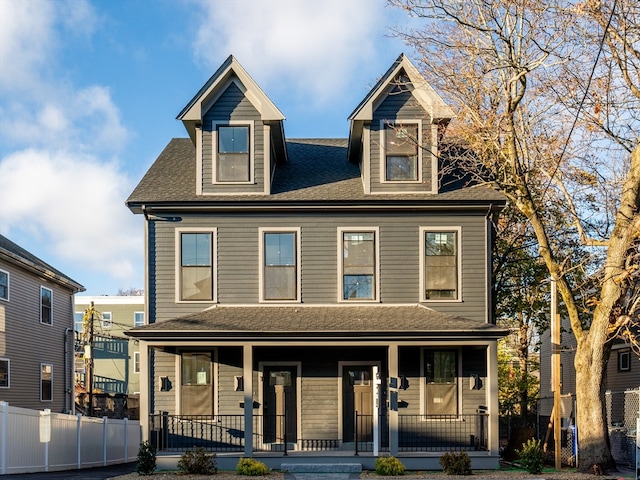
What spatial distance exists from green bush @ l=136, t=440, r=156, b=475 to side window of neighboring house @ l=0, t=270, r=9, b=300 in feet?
33.0

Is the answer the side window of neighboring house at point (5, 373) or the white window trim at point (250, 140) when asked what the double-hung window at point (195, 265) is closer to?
the white window trim at point (250, 140)

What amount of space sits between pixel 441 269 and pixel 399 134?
3.54 meters

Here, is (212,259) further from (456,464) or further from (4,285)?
(4,285)

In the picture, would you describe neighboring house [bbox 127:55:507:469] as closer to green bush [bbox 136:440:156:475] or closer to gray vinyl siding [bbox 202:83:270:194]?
gray vinyl siding [bbox 202:83:270:194]

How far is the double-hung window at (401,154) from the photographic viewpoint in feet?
60.4

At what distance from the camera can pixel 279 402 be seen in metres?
18.0

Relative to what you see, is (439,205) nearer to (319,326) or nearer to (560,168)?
(560,168)

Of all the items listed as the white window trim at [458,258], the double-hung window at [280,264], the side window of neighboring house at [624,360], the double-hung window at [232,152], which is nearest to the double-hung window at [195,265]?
the double-hung window at [280,264]

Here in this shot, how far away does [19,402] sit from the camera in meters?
23.9

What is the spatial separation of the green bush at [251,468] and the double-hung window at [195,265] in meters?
4.51

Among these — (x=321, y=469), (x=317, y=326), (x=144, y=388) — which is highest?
(x=317, y=326)

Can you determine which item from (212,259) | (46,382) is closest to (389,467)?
(212,259)

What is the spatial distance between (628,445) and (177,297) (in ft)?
38.3

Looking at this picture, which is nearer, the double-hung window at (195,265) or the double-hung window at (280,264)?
the double-hung window at (195,265)
